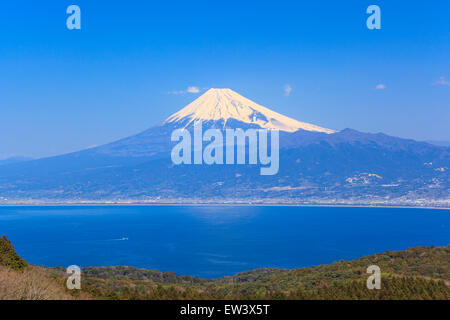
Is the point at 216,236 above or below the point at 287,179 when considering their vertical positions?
below

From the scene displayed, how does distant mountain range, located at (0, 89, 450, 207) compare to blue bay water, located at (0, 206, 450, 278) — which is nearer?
blue bay water, located at (0, 206, 450, 278)

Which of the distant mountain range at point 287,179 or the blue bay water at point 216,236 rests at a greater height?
the distant mountain range at point 287,179

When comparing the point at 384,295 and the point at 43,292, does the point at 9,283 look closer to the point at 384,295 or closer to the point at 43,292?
the point at 43,292

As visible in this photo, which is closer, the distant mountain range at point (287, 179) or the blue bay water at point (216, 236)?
the blue bay water at point (216, 236)

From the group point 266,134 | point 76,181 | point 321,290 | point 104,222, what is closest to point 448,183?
point 266,134

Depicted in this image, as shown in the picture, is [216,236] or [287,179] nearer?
[216,236]
